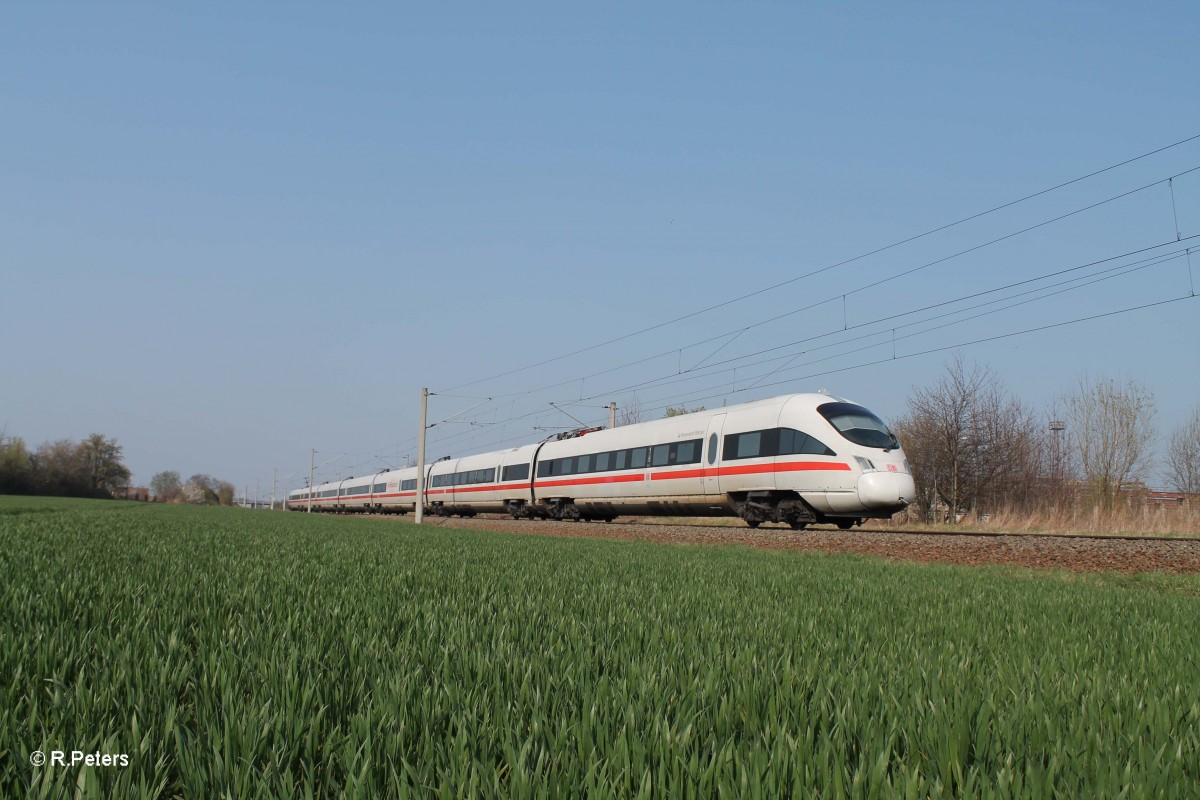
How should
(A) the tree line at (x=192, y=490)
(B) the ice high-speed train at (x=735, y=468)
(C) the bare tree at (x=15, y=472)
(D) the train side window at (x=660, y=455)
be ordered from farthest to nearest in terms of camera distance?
(A) the tree line at (x=192, y=490), (C) the bare tree at (x=15, y=472), (D) the train side window at (x=660, y=455), (B) the ice high-speed train at (x=735, y=468)

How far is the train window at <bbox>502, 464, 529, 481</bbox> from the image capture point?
3422 centimetres

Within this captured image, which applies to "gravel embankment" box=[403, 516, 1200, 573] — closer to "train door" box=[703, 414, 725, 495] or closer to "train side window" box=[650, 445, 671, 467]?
"train door" box=[703, 414, 725, 495]

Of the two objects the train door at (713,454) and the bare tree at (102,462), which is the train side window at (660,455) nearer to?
the train door at (713,454)

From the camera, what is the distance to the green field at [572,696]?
5.28 feet

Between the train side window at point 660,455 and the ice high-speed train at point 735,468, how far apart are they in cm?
3

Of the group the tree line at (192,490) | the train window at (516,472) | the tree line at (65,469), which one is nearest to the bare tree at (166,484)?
the tree line at (192,490)

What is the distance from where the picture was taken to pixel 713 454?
22.2 meters

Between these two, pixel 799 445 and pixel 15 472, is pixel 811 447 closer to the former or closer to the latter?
pixel 799 445

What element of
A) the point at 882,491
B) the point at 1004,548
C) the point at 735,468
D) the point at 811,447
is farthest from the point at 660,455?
the point at 1004,548

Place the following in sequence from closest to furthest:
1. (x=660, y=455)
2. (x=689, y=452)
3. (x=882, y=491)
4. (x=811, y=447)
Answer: (x=882, y=491), (x=811, y=447), (x=689, y=452), (x=660, y=455)

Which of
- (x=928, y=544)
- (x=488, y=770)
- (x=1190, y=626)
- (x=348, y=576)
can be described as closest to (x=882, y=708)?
(x=488, y=770)

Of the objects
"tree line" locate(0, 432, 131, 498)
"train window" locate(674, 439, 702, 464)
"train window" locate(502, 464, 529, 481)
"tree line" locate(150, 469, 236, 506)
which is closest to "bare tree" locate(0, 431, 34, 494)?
"tree line" locate(0, 432, 131, 498)

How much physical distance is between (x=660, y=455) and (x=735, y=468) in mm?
3706

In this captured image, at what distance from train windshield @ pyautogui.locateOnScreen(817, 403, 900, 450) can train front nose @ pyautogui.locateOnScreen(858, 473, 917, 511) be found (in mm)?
874
